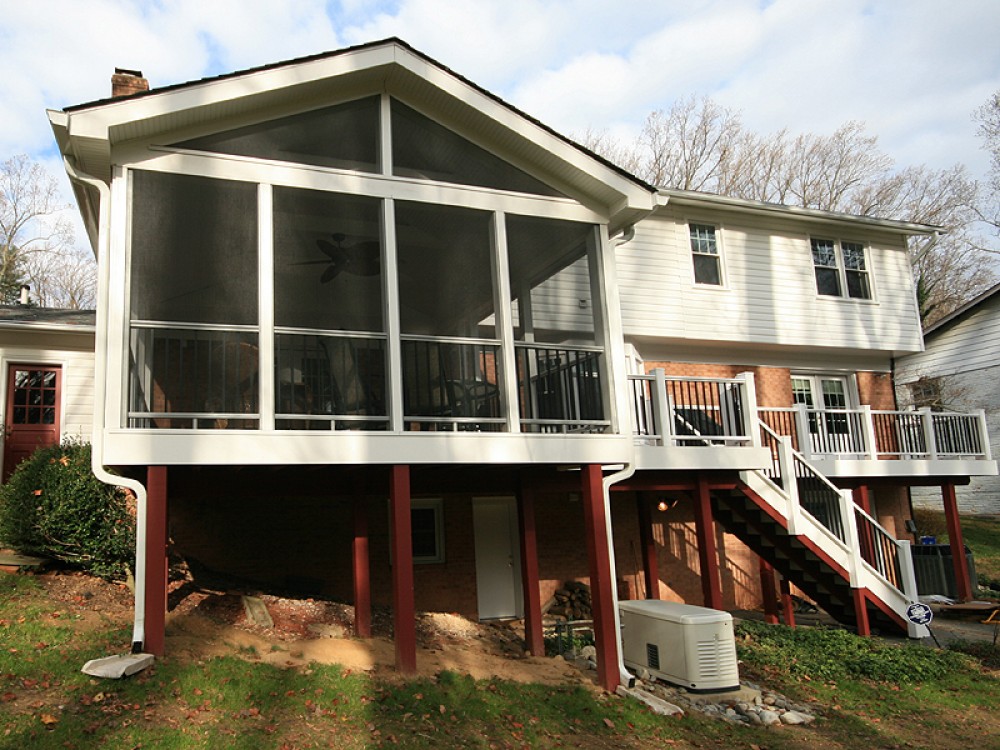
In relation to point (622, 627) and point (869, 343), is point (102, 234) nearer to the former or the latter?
point (622, 627)

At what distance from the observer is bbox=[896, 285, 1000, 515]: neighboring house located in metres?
20.7

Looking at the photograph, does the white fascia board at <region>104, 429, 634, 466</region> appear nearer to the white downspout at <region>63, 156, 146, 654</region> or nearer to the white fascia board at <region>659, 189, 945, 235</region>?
the white downspout at <region>63, 156, 146, 654</region>

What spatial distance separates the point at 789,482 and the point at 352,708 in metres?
7.34

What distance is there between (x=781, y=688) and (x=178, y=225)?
8256 mm

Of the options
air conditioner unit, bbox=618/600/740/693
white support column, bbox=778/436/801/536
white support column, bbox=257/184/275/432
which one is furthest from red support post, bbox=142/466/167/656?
white support column, bbox=778/436/801/536

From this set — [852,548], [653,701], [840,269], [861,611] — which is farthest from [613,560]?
[840,269]

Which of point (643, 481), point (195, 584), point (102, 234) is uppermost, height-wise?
point (102, 234)

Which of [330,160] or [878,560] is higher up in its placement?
[330,160]

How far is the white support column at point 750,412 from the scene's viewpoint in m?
11.7

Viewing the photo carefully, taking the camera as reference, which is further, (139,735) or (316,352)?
(316,352)

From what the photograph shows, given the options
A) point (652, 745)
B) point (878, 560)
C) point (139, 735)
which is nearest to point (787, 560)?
point (878, 560)

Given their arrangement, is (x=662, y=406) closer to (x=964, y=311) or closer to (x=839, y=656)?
(x=839, y=656)

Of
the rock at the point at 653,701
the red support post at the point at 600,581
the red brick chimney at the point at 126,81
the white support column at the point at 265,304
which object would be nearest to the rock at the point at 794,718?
the rock at the point at 653,701

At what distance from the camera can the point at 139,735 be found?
590 centimetres
